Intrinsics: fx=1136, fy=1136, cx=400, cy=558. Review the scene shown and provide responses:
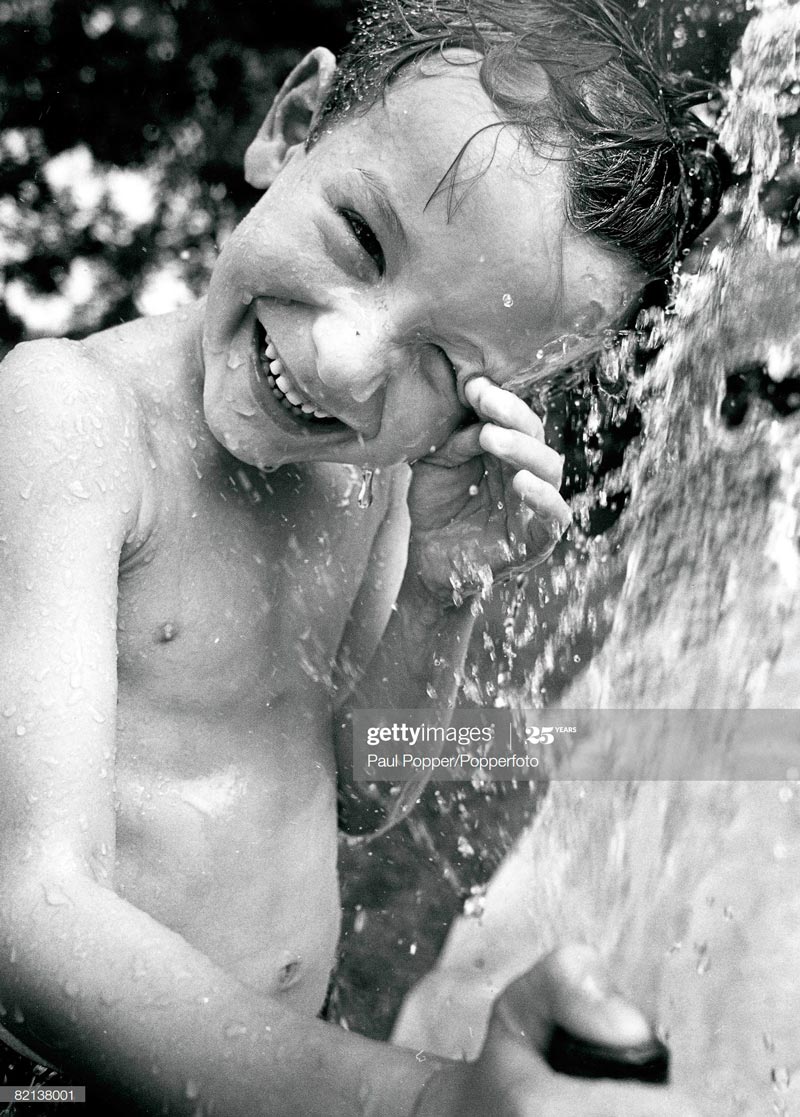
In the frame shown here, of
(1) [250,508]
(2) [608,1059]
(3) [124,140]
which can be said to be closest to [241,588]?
(1) [250,508]

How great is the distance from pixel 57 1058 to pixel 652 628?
2.91 feet

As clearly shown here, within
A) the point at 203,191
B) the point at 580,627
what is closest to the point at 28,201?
the point at 203,191

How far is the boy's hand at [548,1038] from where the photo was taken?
0.36 meters

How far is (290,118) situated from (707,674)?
0.68 meters

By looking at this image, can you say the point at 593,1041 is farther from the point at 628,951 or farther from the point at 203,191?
the point at 203,191

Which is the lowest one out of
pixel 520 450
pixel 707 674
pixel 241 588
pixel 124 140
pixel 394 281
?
pixel 707 674

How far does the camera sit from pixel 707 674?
1167mm

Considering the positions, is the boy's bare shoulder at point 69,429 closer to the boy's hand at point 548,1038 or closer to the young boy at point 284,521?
the young boy at point 284,521

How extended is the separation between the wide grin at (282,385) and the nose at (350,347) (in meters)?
0.03

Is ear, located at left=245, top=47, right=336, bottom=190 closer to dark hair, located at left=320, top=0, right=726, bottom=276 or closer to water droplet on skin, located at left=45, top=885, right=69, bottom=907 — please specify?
dark hair, located at left=320, top=0, right=726, bottom=276

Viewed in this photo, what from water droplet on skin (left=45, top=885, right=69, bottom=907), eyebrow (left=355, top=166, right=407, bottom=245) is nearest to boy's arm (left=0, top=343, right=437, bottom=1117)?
water droplet on skin (left=45, top=885, right=69, bottom=907)

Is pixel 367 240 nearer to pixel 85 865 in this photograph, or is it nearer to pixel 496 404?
pixel 496 404

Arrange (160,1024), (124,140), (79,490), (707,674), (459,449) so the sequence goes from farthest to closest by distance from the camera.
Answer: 1. (124,140)
2. (707,674)
3. (459,449)
4. (79,490)
5. (160,1024)

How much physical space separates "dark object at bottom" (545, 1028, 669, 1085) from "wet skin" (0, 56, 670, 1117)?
226mm
